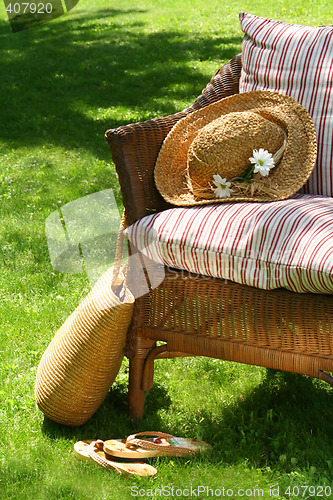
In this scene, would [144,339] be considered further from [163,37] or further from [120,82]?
[163,37]

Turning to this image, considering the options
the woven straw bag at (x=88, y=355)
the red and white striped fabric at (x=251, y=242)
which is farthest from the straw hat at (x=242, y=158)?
the woven straw bag at (x=88, y=355)

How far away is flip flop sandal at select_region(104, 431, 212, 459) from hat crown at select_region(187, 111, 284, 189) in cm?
84

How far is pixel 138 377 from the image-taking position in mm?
2057

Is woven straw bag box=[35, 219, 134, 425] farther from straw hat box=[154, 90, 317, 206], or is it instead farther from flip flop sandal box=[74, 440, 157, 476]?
straw hat box=[154, 90, 317, 206]

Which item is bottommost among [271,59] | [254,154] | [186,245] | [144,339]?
[144,339]

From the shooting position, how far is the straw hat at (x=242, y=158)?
2002 millimetres

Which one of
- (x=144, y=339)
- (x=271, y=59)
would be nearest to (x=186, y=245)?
(x=144, y=339)

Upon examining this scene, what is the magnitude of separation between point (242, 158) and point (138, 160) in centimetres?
35

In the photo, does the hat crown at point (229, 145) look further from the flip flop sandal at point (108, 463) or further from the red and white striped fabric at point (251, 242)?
the flip flop sandal at point (108, 463)

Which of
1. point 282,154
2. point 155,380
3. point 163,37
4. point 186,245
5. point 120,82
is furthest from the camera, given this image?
point 163,37

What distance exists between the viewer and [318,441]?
191 cm

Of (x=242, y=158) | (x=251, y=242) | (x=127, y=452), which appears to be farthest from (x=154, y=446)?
(x=242, y=158)

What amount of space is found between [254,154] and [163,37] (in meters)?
6.38

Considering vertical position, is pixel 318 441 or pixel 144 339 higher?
pixel 144 339
